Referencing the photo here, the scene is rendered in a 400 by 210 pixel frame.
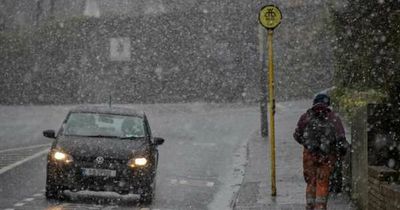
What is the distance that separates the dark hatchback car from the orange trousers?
364 centimetres

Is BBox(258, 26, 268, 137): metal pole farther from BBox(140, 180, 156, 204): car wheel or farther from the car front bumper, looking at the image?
the car front bumper

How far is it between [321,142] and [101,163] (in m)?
4.11

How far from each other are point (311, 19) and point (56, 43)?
1456 cm

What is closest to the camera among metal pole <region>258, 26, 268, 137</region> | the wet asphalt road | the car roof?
the wet asphalt road

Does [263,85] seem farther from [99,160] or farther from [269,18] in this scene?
[99,160]

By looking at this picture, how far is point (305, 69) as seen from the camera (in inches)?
1897

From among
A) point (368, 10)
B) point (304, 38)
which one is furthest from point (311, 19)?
point (368, 10)

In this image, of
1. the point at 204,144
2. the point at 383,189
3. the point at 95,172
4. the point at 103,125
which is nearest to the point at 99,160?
the point at 95,172

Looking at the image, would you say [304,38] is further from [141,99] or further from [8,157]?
[8,157]

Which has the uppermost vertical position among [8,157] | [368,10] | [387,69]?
[368,10]

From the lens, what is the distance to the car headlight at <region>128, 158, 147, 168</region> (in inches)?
558

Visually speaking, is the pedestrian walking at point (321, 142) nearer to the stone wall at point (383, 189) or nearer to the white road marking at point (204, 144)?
the stone wall at point (383, 189)

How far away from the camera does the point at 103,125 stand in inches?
611

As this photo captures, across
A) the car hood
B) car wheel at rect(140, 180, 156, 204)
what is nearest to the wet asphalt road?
car wheel at rect(140, 180, 156, 204)
